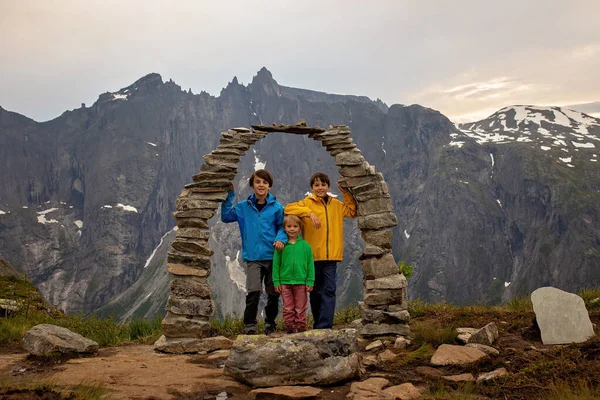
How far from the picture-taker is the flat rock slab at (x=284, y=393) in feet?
18.9

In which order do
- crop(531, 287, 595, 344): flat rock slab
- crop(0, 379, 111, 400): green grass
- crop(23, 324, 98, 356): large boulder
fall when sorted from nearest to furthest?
1. crop(0, 379, 111, 400): green grass
2. crop(23, 324, 98, 356): large boulder
3. crop(531, 287, 595, 344): flat rock slab

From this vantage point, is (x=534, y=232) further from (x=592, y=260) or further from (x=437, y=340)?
(x=437, y=340)

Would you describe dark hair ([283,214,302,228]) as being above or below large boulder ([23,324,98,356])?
above

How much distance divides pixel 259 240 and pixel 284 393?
4165 mm

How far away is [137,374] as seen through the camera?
7055 millimetres

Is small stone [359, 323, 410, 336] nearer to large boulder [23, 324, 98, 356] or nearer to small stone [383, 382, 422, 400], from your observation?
small stone [383, 382, 422, 400]

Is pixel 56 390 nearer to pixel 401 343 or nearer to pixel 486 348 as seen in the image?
pixel 401 343

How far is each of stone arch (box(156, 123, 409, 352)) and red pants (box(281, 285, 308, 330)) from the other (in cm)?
239

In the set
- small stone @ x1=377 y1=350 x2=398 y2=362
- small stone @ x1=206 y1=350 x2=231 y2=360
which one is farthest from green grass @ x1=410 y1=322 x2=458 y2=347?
small stone @ x1=206 y1=350 x2=231 y2=360

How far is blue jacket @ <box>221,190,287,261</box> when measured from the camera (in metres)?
9.57

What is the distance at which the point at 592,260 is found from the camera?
501ft

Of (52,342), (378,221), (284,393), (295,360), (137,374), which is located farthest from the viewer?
(378,221)

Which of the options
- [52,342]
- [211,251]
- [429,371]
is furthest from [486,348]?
[52,342]

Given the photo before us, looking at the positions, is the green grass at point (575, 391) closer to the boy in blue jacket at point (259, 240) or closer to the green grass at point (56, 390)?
the green grass at point (56, 390)
